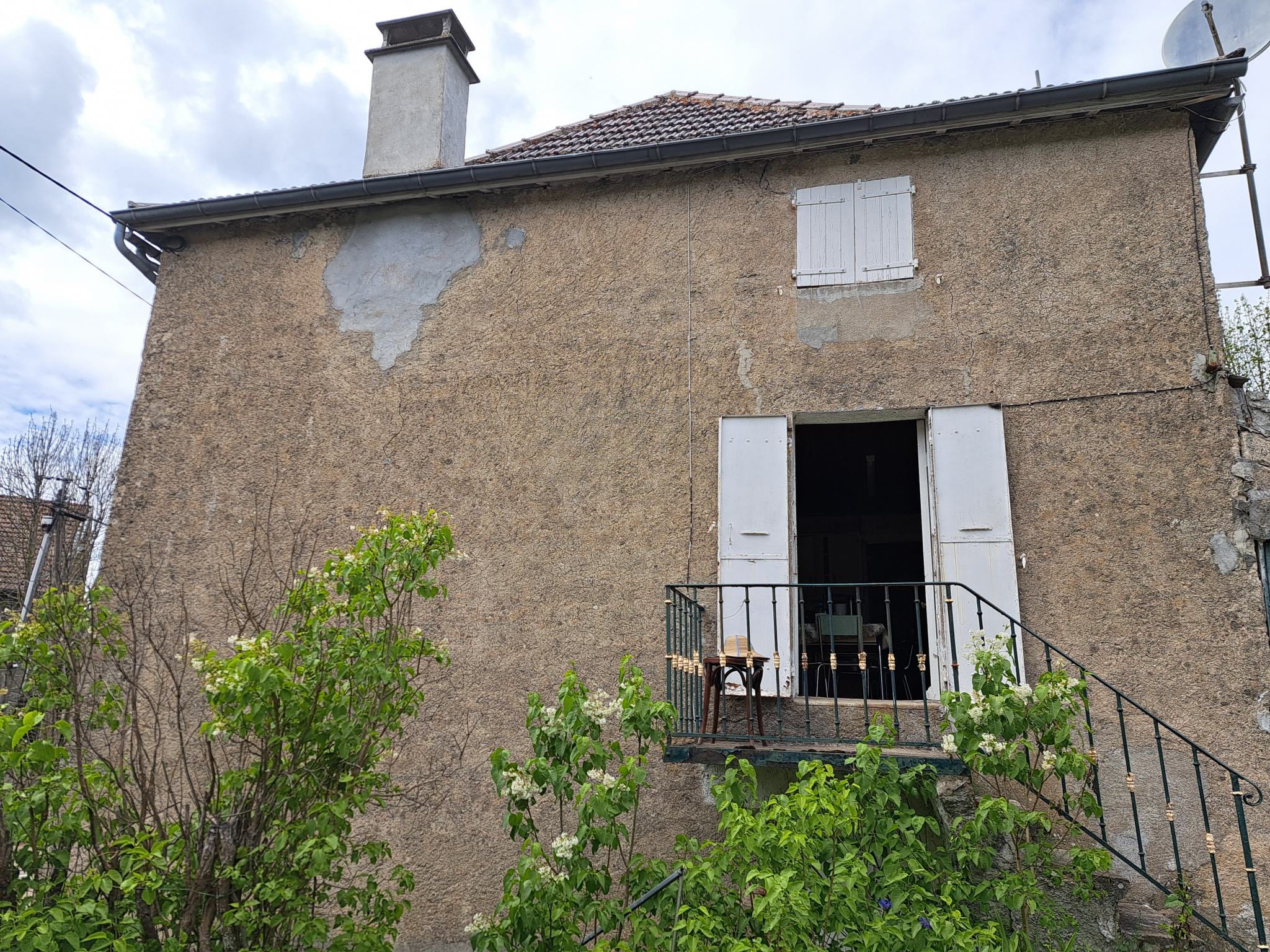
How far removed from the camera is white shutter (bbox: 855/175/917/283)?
5938mm

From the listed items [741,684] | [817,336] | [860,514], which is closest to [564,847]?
[741,684]

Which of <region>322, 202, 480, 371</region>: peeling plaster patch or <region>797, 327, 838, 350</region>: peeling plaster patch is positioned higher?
<region>322, 202, 480, 371</region>: peeling plaster patch

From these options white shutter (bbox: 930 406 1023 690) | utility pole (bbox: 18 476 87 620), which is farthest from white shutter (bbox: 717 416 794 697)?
utility pole (bbox: 18 476 87 620)

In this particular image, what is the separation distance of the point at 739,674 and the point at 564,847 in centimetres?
188

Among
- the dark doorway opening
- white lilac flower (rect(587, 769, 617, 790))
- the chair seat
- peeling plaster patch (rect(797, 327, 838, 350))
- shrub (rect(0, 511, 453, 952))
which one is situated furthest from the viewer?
the dark doorway opening

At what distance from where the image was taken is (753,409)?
590cm

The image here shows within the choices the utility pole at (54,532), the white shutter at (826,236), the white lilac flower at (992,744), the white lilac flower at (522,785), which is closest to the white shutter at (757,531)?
the white shutter at (826,236)

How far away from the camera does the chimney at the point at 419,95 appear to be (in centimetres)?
781

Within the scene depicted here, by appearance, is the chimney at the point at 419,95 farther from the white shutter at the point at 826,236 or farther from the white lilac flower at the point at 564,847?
the white lilac flower at the point at 564,847

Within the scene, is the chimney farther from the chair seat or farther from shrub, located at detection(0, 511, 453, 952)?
the chair seat

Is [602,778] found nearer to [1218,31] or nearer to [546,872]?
[546,872]

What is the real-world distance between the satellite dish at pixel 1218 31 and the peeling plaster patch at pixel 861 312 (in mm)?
2208

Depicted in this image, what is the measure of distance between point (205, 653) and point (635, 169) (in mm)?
4556

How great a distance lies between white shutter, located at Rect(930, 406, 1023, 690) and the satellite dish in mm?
2701
